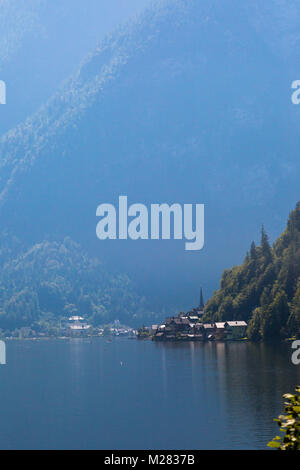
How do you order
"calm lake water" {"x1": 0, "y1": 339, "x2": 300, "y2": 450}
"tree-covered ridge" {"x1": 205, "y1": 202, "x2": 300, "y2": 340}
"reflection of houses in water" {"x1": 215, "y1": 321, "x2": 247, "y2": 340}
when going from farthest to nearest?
"reflection of houses in water" {"x1": 215, "y1": 321, "x2": 247, "y2": 340} → "tree-covered ridge" {"x1": 205, "y1": 202, "x2": 300, "y2": 340} → "calm lake water" {"x1": 0, "y1": 339, "x2": 300, "y2": 450}

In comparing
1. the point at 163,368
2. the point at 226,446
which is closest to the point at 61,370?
the point at 163,368

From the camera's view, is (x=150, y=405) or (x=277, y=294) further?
(x=277, y=294)

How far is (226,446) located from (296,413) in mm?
27937

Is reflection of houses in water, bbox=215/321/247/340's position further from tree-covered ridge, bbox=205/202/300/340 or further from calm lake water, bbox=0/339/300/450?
calm lake water, bbox=0/339/300/450

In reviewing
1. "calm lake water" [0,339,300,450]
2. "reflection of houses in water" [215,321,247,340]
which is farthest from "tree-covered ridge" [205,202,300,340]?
"calm lake water" [0,339,300,450]

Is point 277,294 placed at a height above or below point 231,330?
above

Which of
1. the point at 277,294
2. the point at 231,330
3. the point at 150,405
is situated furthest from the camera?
the point at 231,330

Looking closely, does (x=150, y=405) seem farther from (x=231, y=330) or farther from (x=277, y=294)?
(x=231, y=330)

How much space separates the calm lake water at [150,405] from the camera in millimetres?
56625

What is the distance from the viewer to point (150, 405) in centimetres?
7500

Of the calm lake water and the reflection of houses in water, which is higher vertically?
the reflection of houses in water

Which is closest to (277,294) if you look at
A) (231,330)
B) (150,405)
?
(231,330)

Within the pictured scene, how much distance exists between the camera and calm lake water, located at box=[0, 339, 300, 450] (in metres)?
56.6
